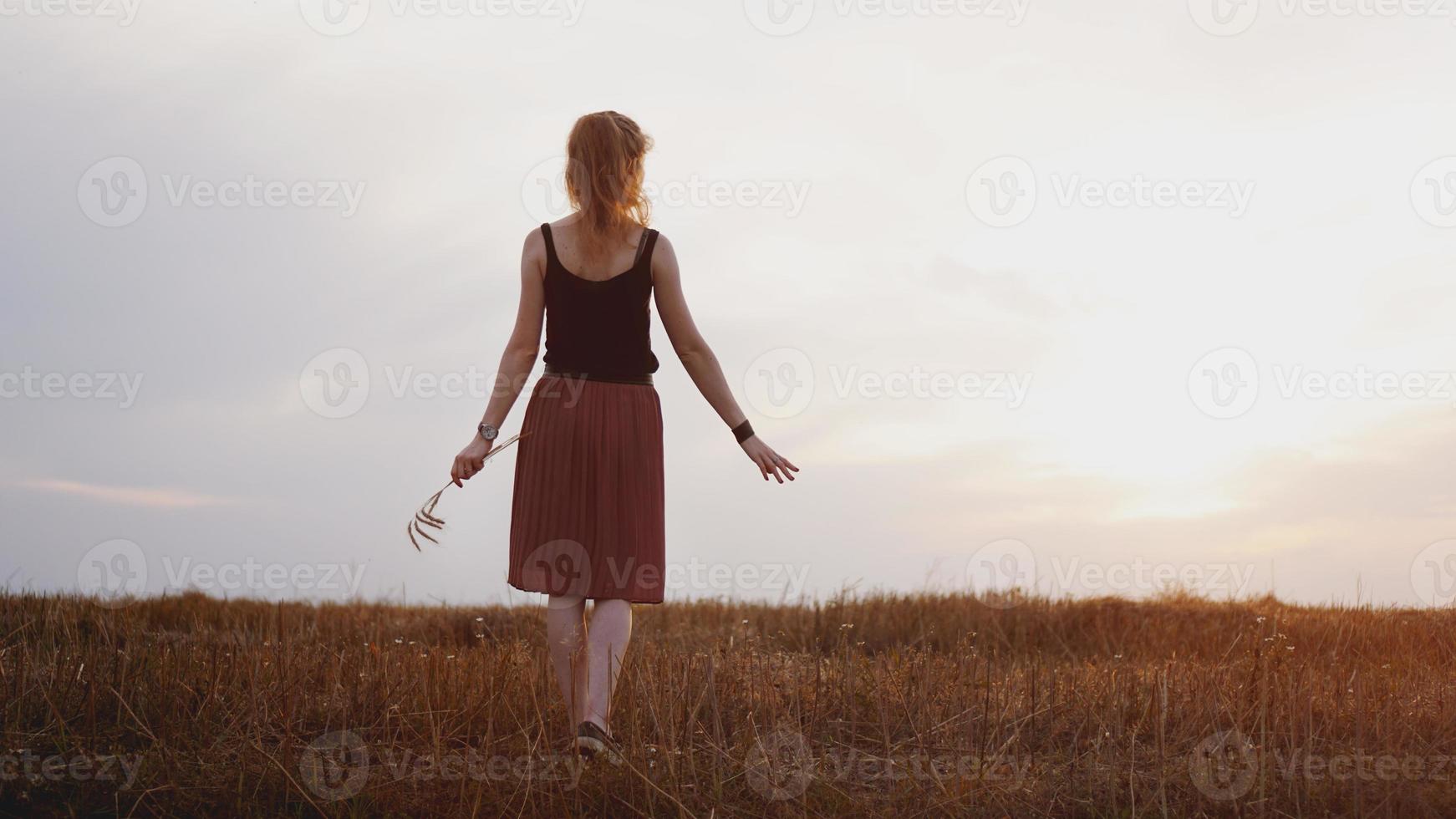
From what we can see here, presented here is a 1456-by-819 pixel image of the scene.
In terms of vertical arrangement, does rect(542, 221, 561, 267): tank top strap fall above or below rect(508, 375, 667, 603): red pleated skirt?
above

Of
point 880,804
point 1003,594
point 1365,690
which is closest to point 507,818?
point 880,804

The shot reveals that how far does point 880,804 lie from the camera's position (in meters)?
4.30

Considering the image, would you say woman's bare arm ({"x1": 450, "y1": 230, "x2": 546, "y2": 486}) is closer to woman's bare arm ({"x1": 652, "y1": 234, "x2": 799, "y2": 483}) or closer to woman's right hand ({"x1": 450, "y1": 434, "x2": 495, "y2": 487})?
woman's right hand ({"x1": 450, "y1": 434, "x2": 495, "y2": 487})

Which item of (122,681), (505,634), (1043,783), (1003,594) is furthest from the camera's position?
(1003,594)

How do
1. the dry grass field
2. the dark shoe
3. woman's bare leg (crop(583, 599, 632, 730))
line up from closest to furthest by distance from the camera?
the dry grass field
the dark shoe
woman's bare leg (crop(583, 599, 632, 730))

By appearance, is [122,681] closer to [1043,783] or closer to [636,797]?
[636,797]

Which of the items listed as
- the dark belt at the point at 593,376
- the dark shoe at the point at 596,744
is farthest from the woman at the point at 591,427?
the dark shoe at the point at 596,744

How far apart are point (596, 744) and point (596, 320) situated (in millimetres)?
1781

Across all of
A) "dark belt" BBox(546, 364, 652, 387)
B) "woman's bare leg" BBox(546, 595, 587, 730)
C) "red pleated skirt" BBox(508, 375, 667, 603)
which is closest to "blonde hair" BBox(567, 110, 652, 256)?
"dark belt" BBox(546, 364, 652, 387)

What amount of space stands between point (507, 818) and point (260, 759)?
45.9 inches

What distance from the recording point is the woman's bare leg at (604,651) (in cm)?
469

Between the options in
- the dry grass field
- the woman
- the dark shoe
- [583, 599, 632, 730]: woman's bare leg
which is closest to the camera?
the dry grass field

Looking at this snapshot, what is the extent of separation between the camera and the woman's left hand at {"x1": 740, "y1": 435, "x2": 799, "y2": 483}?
16.5 ft

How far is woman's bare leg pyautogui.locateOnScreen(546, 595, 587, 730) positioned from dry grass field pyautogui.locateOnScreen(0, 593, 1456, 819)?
0.70 ft
